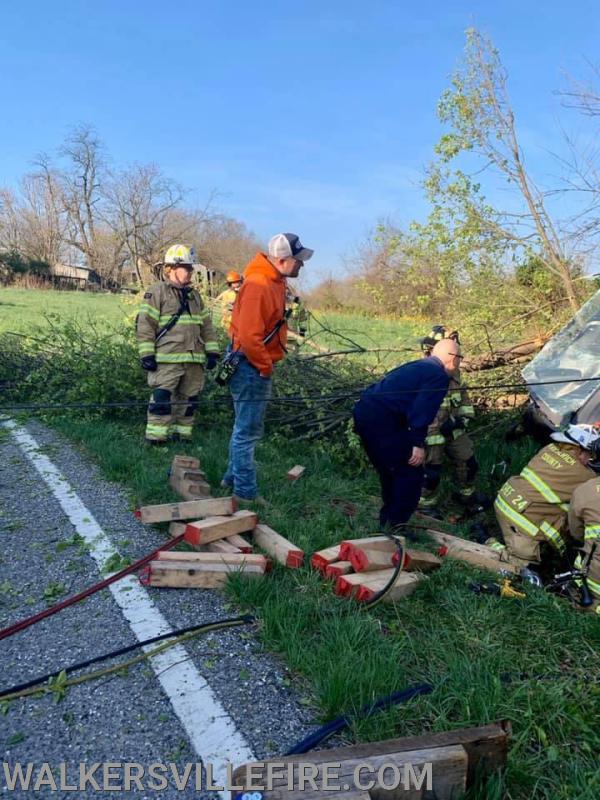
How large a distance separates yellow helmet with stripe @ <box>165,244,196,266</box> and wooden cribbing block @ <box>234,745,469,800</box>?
4.98 metres

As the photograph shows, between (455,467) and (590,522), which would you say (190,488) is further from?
(455,467)

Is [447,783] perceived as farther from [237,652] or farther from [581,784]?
[237,652]

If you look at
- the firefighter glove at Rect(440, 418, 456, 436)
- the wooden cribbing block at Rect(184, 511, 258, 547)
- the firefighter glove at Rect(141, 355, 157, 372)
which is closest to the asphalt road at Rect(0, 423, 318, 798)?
the wooden cribbing block at Rect(184, 511, 258, 547)

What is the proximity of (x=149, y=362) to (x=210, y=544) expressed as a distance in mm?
2824

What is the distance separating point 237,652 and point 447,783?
1155 millimetres

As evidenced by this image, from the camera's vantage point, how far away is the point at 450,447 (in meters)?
6.02

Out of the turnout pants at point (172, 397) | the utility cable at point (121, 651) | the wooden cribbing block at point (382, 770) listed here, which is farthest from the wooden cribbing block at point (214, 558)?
the turnout pants at point (172, 397)

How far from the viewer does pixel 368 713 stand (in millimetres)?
2344

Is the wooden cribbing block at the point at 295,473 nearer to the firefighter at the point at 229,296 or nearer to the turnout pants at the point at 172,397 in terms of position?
the turnout pants at the point at 172,397

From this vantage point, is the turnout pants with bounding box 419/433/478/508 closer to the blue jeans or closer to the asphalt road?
the blue jeans

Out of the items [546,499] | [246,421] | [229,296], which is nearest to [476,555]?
[546,499]

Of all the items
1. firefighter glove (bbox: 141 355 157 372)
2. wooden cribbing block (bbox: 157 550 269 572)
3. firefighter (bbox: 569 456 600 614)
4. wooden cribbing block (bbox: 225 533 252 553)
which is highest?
firefighter glove (bbox: 141 355 157 372)

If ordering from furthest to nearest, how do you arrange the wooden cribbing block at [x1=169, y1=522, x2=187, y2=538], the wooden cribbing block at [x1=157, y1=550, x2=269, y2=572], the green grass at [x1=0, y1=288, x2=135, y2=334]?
1. the green grass at [x1=0, y1=288, x2=135, y2=334]
2. the wooden cribbing block at [x1=169, y1=522, x2=187, y2=538]
3. the wooden cribbing block at [x1=157, y1=550, x2=269, y2=572]

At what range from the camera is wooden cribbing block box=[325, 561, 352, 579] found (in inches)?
138
